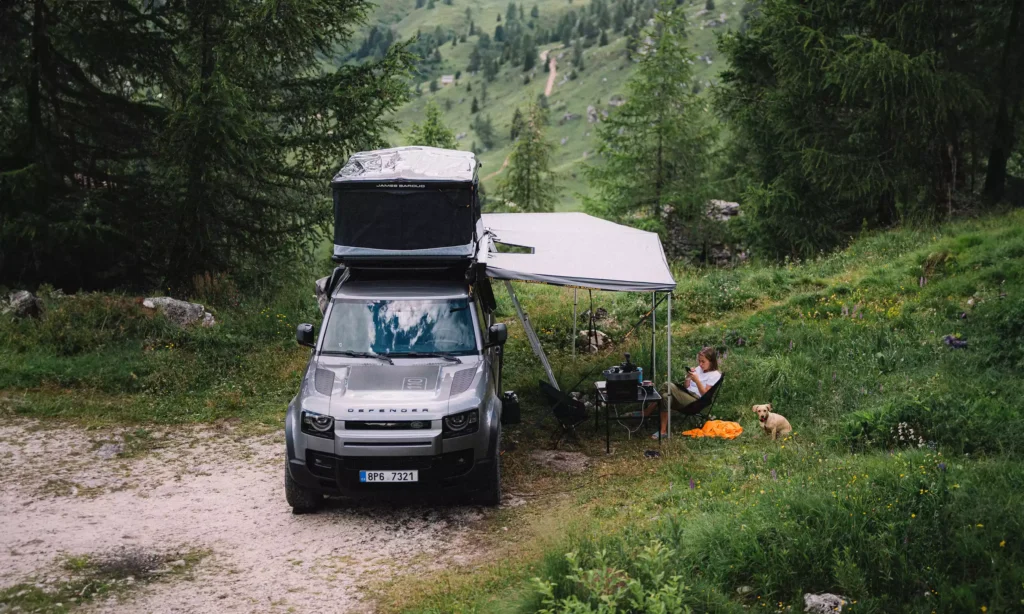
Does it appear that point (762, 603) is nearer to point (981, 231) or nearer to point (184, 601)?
point (184, 601)

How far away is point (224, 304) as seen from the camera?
17.8 meters

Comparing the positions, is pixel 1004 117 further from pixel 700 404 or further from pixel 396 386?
pixel 396 386

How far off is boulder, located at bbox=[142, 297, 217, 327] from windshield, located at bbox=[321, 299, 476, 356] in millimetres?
7358

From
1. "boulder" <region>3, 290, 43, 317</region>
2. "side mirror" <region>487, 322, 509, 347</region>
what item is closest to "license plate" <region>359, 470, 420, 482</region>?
"side mirror" <region>487, 322, 509, 347</region>

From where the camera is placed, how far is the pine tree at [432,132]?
2035 inches

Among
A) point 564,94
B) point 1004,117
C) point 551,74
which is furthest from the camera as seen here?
point 551,74

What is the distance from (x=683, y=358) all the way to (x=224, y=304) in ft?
32.2

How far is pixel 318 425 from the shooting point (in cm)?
855

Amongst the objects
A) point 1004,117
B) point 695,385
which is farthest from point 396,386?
point 1004,117

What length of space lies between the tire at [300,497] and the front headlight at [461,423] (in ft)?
5.30

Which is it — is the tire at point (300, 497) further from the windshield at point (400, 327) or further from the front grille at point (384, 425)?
the windshield at point (400, 327)

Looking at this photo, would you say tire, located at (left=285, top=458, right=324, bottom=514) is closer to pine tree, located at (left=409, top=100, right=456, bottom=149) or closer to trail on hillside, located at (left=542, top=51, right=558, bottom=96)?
pine tree, located at (left=409, top=100, right=456, bottom=149)

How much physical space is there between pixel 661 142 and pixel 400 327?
23882 mm

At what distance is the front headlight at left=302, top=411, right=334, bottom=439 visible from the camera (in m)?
8.51
